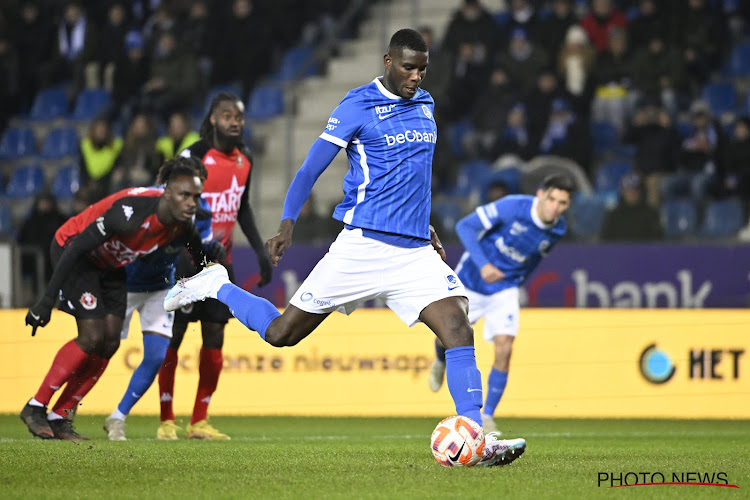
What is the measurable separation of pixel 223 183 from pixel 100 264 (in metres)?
1.20

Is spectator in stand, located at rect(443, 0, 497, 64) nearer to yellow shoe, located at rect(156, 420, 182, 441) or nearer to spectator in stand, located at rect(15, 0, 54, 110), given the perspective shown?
spectator in stand, located at rect(15, 0, 54, 110)

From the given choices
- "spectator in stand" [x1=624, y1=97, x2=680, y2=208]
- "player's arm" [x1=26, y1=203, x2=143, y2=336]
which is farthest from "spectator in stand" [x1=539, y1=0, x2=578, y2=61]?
"player's arm" [x1=26, y1=203, x2=143, y2=336]

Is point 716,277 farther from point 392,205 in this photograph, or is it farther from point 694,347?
point 392,205

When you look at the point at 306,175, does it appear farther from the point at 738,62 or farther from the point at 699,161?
the point at 738,62

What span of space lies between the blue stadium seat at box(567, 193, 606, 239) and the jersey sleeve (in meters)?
7.59

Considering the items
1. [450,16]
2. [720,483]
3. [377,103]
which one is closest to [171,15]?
[450,16]

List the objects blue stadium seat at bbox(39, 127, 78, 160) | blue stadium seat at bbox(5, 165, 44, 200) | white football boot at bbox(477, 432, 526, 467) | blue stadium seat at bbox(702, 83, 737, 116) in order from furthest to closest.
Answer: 1. blue stadium seat at bbox(39, 127, 78, 160)
2. blue stadium seat at bbox(5, 165, 44, 200)
3. blue stadium seat at bbox(702, 83, 737, 116)
4. white football boot at bbox(477, 432, 526, 467)

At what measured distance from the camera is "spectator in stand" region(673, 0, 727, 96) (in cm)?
1580

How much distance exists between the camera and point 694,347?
37.1 feet

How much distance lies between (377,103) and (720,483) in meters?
2.62

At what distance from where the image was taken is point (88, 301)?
808cm

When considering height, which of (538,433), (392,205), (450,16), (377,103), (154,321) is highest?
(450,16)

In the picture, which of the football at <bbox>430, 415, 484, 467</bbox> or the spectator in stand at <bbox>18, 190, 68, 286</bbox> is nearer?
the football at <bbox>430, 415, 484, 467</bbox>

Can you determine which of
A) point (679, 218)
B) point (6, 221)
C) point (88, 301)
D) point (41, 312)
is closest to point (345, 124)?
point (41, 312)
